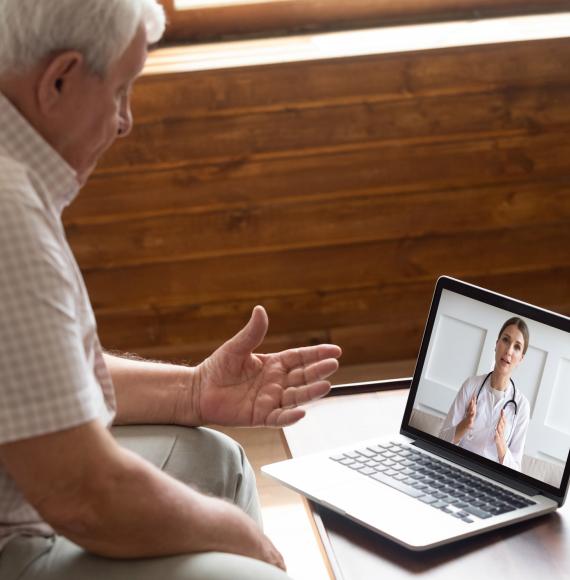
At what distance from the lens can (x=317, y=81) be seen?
2553mm

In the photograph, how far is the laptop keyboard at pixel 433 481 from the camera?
1.35 m

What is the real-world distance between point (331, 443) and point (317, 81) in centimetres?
120

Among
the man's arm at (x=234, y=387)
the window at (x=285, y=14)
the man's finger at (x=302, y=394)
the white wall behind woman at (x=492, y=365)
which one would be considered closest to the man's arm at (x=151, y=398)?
the man's arm at (x=234, y=387)

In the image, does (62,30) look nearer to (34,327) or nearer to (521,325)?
(34,327)

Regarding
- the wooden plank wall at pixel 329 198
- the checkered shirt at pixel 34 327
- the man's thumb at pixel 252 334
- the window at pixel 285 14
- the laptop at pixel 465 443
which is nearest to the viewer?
the checkered shirt at pixel 34 327

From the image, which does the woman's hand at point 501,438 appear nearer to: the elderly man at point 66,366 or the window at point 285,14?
the elderly man at point 66,366

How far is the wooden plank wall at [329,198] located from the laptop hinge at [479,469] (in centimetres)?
121

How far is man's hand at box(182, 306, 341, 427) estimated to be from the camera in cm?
148

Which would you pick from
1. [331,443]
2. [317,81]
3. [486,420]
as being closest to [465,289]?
[486,420]

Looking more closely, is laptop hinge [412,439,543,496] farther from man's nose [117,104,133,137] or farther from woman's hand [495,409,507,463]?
man's nose [117,104,133,137]

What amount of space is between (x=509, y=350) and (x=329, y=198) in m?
1.27

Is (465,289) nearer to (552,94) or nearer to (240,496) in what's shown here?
(240,496)

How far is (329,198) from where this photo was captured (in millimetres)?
2666

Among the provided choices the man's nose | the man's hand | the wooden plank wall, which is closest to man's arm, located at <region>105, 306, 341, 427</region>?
the man's hand
